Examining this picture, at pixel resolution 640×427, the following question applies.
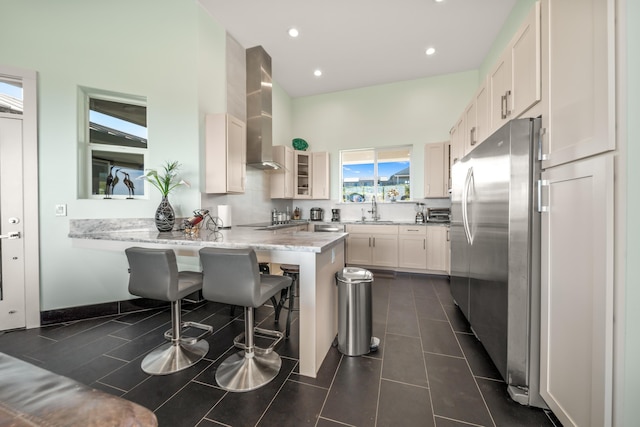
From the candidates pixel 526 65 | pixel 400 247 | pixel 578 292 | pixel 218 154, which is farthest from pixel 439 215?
pixel 218 154

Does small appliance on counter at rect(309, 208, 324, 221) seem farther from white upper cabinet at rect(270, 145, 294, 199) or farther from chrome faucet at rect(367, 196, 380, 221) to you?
chrome faucet at rect(367, 196, 380, 221)

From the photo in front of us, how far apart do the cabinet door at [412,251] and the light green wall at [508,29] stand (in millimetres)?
2826

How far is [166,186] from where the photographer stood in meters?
2.68

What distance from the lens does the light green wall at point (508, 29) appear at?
9.14 ft

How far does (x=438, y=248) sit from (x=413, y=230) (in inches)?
19.3

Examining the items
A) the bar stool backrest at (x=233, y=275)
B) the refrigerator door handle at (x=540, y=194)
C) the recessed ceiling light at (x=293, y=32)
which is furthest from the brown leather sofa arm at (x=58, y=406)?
the recessed ceiling light at (x=293, y=32)

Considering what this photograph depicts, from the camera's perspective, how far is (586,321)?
3.63 feet

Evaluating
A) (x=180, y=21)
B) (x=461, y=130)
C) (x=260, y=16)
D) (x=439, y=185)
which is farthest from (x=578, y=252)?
(x=180, y=21)

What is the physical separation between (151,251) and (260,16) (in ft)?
10.7

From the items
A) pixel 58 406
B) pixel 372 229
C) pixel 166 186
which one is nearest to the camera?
pixel 58 406

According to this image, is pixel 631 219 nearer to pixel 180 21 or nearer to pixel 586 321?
pixel 586 321

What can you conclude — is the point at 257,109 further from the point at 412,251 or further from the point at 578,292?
the point at 578,292

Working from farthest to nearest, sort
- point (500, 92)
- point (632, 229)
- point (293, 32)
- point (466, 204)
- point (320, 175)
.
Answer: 1. point (320, 175)
2. point (293, 32)
3. point (466, 204)
4. point (500, 92)
5. point (632, 229)

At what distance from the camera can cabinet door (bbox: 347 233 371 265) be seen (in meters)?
4.52
